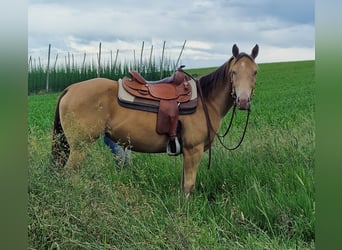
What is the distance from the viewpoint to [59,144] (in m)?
2.47

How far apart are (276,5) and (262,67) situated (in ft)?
1.00

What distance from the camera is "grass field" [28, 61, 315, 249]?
7.30 feet

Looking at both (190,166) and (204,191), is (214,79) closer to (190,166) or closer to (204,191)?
(190,166)

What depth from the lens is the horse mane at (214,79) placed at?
2.45 meters

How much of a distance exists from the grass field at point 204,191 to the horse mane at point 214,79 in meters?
0.05

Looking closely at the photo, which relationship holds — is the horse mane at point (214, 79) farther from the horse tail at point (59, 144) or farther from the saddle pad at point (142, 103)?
the horse tail at point (59, 144)

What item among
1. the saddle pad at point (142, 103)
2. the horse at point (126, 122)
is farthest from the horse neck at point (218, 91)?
the saddle pad at point (142, 103)

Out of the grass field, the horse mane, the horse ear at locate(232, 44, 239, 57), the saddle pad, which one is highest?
the horse ear at locate(232, 44, 239, 57)

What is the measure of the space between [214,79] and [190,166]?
485 millimetres

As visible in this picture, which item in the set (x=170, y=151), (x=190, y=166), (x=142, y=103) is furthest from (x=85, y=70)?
(x=190, y=166)

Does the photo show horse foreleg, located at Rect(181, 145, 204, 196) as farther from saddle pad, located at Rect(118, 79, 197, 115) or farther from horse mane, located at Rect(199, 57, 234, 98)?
horse mane, located at Rect(199, 57, 234, 98)

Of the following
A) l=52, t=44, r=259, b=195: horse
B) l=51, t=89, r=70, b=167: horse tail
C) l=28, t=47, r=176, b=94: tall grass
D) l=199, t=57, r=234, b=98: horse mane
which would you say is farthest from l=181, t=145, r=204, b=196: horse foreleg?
l=51, t=89, r=70, b=167: horse tail
